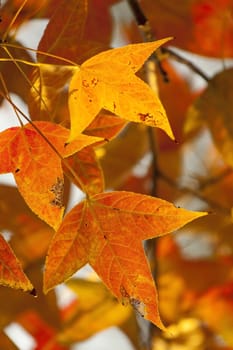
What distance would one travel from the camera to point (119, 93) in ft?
1.07

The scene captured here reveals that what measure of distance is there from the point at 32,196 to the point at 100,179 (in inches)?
2.1

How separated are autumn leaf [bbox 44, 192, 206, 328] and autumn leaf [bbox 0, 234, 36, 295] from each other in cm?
2

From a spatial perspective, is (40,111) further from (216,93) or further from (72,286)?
(72,286)

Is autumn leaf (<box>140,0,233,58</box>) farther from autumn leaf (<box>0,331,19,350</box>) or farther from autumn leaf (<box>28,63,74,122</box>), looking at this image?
autumn leaf (<box>0,331,19,350</box>)

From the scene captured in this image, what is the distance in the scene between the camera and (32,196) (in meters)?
0.34

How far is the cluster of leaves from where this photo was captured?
1.10ft

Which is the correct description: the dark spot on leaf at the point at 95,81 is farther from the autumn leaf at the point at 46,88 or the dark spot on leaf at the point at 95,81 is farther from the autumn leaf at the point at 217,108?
the autumn leaf at the point at 217,108

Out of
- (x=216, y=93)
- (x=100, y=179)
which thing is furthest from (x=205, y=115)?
(x=100, y=179)

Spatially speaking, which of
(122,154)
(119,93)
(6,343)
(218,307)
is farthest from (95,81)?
(218,307)

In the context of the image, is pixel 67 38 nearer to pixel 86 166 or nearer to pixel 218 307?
pixel 86 166

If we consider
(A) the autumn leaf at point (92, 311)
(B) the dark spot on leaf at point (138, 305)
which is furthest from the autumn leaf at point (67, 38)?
(A) the autumn leaf at point (92, 311)

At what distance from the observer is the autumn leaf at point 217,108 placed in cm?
48

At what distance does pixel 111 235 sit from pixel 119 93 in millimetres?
69

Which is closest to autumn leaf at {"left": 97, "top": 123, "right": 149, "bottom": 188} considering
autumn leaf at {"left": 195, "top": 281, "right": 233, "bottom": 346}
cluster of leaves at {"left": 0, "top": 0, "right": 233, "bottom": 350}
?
cluster of leaves at {"left": 0, "top": 0, "right": 233, "bottom": 350}
